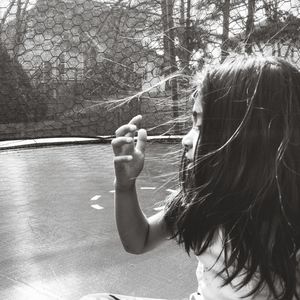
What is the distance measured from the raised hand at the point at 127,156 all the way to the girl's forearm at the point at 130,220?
2 cm

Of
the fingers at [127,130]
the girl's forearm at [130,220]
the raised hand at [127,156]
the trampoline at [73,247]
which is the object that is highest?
the fingers at [127,130]

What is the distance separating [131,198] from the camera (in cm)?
71

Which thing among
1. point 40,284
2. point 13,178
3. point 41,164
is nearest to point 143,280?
point 40,284

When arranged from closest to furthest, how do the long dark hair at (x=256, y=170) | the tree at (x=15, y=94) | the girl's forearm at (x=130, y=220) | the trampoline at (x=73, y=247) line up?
the long dark hair at (x=256, y=170) < the girl's forearm at (x=130, y=220) < the trampoline at (x=73, y=247) < the tree at (x=15, y=94)

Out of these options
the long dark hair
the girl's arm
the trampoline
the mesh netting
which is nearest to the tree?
the mesh netting

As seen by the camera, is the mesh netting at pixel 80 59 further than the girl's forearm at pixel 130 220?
Yes

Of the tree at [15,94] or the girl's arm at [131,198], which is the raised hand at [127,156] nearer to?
the girl's arm at [131,198]

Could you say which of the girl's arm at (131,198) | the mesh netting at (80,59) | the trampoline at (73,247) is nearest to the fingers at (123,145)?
the girl's arm at (131,198)

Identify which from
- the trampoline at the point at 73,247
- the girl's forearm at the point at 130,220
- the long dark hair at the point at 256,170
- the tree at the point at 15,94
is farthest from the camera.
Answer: the tree at the point at 15,94

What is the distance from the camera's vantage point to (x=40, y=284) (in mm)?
1044

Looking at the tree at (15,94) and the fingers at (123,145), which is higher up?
the fingers at (123,145)

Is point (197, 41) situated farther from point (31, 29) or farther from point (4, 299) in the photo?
point (4, 299)

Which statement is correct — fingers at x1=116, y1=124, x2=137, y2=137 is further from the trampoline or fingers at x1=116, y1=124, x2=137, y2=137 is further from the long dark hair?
the trampoline

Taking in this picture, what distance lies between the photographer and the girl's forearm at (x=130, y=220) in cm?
71
